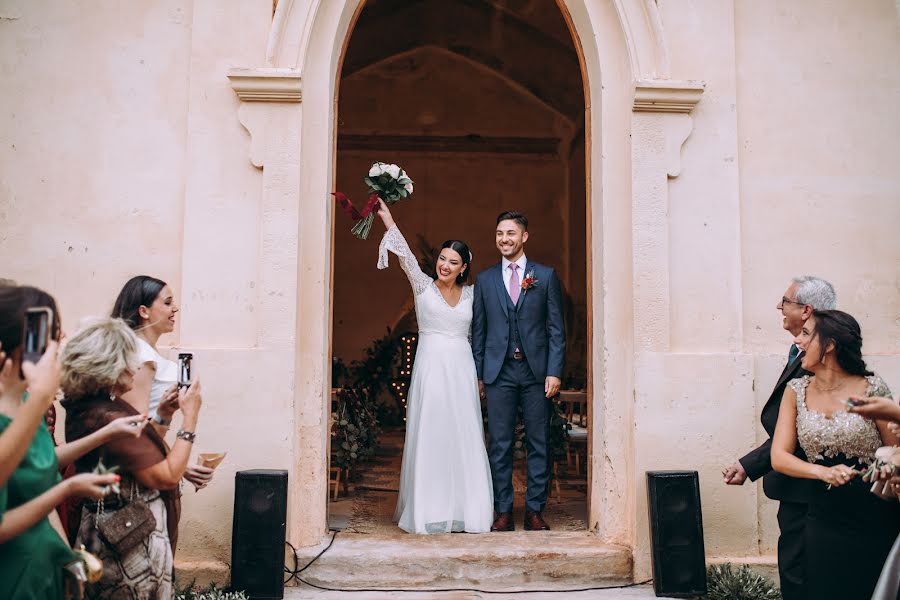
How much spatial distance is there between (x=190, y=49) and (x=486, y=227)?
789cm

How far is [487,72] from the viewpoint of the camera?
1288 centimetres

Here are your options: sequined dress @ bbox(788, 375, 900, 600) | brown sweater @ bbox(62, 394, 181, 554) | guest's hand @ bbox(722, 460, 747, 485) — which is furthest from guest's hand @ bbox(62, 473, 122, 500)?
guest's hand @ bbox(722, 460, 747, 485)

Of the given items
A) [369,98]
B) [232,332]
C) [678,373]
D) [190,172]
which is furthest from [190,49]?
[369,98]

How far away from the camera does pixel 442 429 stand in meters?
5.99

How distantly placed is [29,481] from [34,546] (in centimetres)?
21

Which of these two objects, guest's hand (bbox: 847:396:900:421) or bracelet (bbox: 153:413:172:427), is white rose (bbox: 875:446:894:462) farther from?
bracelet (bbox: 153:413:172:427)

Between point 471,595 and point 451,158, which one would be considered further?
point 451,158

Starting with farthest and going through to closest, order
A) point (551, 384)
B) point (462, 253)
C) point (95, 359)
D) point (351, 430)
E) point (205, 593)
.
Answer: point (351, 430) → point (462, 253) → point (551, 384) → point (205, 593) → point (95, 359)

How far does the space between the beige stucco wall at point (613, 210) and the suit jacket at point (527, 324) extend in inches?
17.9

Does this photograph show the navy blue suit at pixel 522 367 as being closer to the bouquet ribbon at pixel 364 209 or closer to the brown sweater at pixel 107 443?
the bouquet ribbon at pixel 364 209

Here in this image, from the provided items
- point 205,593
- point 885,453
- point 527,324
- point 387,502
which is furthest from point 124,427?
point 387,502

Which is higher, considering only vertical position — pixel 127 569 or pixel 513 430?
pixel 513 430

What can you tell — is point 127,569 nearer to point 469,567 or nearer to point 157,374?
point 157,374

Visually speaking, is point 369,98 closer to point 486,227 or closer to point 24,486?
point 486,227
